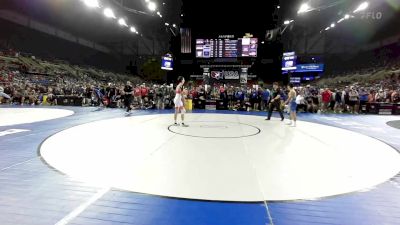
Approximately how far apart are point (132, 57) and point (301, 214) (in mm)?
46045

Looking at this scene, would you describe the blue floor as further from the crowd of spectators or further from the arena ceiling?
→ the arena ceiling

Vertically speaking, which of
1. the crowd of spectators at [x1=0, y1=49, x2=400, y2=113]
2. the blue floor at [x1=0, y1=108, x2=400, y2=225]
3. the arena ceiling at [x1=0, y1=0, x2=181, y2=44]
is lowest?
the blue floor at [x1=0, y1=108, x2=400, y2=225]

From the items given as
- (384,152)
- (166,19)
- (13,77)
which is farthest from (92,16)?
(384,152)

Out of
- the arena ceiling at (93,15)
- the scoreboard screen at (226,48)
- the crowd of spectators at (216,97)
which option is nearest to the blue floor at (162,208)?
the crowd of spectators at (216,97)

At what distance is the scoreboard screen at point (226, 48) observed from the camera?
88.3 feet

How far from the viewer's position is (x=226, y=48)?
2717cm

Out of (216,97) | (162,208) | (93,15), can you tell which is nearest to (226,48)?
(216,97)

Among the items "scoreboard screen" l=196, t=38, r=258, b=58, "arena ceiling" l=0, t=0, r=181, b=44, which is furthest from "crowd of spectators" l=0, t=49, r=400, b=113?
"scoreboard screen" l=196, t=38, r=258, b=58

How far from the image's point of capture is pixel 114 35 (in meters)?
39.8

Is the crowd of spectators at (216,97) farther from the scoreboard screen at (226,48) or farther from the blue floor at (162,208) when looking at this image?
the blue floor at (162,208)

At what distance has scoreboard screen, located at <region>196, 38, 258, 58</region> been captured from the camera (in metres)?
26.9

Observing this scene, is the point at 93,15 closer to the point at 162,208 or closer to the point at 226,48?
the point at 226,48

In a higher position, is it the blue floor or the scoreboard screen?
the scoreboard screen

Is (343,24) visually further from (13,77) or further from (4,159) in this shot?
(4,159)
